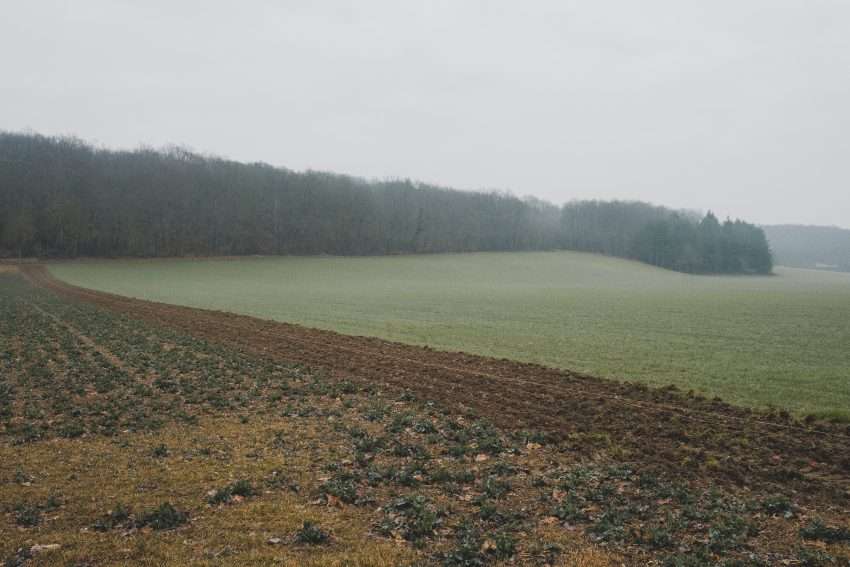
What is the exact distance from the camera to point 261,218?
108 metres

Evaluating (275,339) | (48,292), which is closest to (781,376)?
(275,339)

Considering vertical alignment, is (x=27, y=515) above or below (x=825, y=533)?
below

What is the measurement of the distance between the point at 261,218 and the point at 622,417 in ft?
344

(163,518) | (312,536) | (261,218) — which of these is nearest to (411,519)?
(312,536)

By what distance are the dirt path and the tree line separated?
87.6m

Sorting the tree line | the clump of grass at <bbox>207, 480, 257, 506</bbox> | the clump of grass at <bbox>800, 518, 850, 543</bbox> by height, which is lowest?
the clump of grass at <bbox>207, 480, 257, 506</bbox>

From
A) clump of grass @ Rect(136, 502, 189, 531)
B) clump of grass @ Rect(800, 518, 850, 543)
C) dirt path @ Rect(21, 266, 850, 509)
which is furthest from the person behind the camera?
dirt path @ Rect(21, 266, 850, 509)

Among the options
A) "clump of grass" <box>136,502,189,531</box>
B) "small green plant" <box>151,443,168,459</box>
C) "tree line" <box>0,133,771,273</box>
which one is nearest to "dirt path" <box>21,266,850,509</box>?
"small green plant" <box>151,443,168,459</box>

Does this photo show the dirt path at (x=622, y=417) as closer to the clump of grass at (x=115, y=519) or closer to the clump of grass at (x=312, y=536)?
the clump of grass at (x=312, y=536)

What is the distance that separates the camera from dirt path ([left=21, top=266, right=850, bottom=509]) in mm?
8469

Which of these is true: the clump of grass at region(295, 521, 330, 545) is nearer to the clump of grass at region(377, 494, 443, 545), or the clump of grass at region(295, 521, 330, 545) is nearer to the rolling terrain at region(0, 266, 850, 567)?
the rolling terrain at region(0, 266, 850, 567)

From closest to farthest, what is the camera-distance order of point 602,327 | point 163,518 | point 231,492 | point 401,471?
point 163,518
point 231,492
point 401,471
point 602,327

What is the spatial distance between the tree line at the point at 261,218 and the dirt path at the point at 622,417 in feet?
287

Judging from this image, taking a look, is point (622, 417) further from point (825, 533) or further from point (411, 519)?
point (411, 519)
